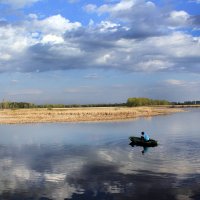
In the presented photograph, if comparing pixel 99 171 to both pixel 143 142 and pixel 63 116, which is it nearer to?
pixel 143 142

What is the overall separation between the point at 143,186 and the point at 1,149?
2369 cm

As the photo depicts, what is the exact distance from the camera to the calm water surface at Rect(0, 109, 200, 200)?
75.5 feet

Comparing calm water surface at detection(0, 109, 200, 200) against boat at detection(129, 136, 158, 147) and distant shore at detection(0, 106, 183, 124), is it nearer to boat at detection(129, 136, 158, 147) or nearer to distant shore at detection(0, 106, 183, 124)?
boat at detection(129, 136, 158, 147)

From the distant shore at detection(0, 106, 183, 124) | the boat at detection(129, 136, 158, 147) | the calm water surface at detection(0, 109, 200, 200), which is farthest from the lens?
the distant shore at detection(0, 106, 183, 124)

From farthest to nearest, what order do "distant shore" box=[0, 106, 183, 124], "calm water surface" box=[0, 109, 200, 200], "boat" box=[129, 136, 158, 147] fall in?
1. "distant shore" box=[0, 106, 183, 124]
2. "boat" box=[129, 136, 158, 147]
3. "calm water surface" box=[0, 109, 200, 200]

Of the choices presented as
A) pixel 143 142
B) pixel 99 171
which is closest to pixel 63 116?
pixel 143 142

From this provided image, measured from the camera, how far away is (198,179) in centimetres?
2600

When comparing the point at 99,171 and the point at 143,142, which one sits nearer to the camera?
the point at 99,171

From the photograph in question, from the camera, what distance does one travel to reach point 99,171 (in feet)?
97.8

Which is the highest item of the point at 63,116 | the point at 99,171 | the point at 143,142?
the point at 63,116

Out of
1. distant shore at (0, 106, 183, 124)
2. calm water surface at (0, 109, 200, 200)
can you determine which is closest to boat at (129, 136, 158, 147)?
calm water surface at (0, 109, 200, 200)

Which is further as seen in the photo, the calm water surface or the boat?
the boat

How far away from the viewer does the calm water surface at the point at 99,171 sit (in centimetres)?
2302

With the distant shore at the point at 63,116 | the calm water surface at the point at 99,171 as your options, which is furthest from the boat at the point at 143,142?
the distant shore at the point at 63,116
